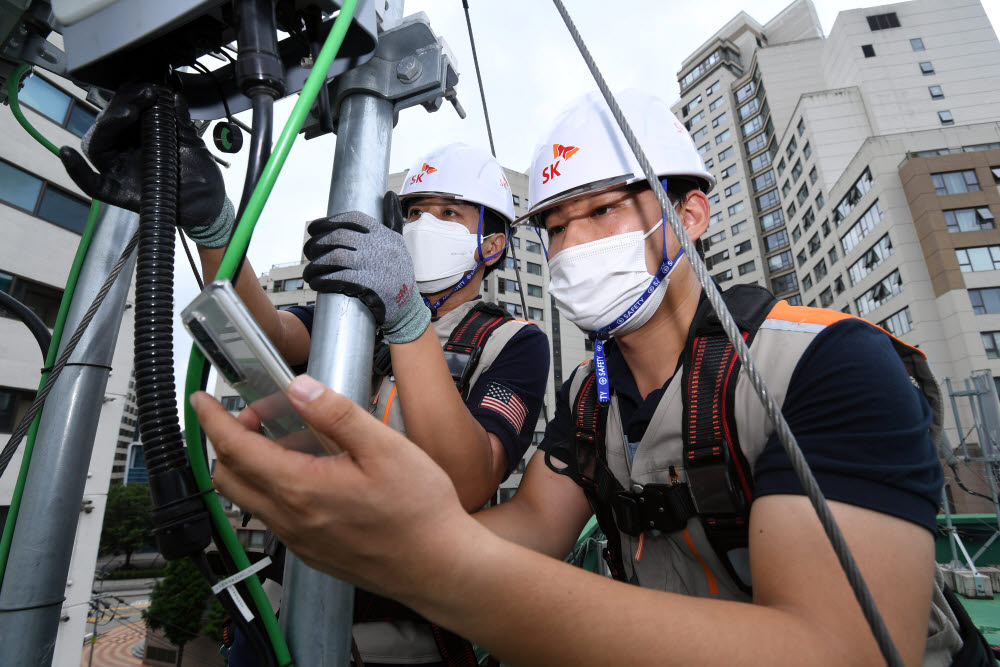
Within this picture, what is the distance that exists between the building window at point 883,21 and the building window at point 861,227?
19.2 m

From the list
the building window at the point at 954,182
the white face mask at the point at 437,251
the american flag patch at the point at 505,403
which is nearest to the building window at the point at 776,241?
the building window at the point at 954,182

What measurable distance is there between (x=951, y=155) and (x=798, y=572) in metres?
42.8

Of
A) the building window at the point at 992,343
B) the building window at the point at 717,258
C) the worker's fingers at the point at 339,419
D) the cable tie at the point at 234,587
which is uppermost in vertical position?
the building window at the point at 717,258

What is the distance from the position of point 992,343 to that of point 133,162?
129 ft

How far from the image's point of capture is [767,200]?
52.2 meters

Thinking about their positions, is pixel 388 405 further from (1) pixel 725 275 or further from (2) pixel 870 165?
(1) pixel 725 275

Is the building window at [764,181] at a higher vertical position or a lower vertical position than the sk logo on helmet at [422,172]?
higher

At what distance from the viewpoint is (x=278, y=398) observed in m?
0.84

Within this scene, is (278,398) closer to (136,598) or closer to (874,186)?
(874,186)

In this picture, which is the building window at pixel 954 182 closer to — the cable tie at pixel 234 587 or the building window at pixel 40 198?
the cable tie at pixel 234 587

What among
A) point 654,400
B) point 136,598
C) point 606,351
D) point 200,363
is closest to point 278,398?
point 200,363

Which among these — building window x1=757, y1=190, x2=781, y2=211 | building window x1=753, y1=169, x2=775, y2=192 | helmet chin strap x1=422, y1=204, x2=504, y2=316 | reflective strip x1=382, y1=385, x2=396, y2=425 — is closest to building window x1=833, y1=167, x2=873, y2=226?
building window x1=757, y1=190, x2=781, y2=211

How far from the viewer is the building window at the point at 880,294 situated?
32.8 meters

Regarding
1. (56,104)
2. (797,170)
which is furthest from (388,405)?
(797,170)
